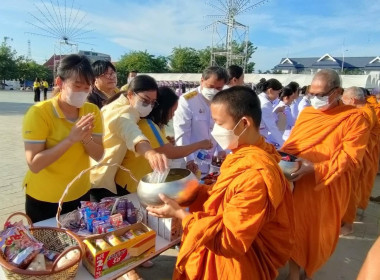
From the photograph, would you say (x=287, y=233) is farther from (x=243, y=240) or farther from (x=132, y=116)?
(x=132, y=116)

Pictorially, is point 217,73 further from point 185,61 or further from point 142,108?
point 185,61

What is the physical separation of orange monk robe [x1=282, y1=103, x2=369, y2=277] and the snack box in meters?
1.47

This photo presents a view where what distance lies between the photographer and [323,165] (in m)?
2.43

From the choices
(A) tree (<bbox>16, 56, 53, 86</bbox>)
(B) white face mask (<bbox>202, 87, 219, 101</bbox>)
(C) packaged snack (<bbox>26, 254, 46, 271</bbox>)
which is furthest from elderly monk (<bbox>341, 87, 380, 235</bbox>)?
(A) tree (<bbox>16, 56, 53, 86</bbox>)

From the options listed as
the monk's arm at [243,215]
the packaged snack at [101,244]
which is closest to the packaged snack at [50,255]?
the packaged snack at [101,244]

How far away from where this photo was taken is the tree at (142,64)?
164ft

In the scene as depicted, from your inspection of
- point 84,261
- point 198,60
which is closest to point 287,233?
point 84,261

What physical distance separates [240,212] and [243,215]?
18 mm

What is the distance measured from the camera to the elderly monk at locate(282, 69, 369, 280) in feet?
8.01

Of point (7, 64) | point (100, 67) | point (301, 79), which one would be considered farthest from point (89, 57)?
point (7, 64)

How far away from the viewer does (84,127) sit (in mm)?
1808

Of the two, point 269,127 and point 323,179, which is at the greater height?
point 269,127

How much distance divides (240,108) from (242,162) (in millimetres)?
282

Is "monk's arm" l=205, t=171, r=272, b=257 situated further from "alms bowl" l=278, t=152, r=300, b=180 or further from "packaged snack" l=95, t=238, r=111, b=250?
"alms bowl" l=278, t=152, r=300, b=180
